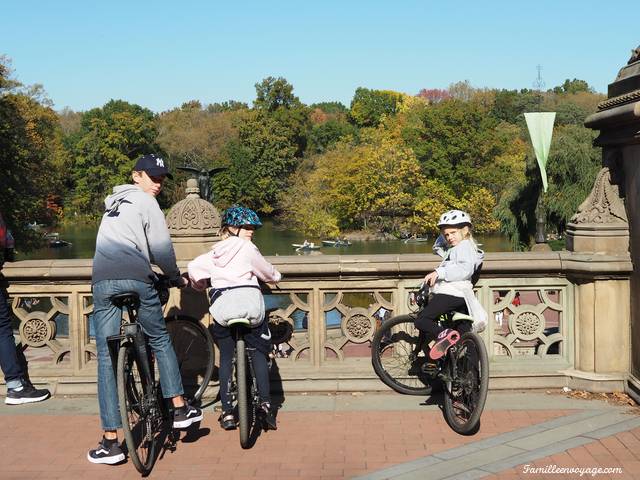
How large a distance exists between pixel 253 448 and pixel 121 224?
168cm

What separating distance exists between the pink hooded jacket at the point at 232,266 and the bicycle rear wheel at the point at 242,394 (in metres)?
0.43

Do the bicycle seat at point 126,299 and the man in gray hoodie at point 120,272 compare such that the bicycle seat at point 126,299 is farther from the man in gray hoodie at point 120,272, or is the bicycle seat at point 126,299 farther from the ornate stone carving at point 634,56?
the ornate stone carving at point 634,56

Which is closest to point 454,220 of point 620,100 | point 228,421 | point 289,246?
point 620,100

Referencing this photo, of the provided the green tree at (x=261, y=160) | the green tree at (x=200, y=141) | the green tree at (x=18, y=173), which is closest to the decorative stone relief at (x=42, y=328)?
the green tree at (x=18, y=173)

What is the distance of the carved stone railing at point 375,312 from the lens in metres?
6.15

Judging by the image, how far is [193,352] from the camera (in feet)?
20.8

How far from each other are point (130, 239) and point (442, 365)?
8.00 feet

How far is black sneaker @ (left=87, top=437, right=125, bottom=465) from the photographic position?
15.9 feet

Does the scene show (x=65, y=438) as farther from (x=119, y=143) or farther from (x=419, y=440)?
(x=119, y=143)

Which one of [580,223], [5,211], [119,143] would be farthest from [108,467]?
[119,143]

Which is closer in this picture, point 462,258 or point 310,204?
point 462,258

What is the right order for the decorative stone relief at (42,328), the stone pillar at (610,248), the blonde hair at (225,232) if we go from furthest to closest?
the decorative stone relief at (42,328) → the stone pillar at (610,248) → the blonde hair at (225,232)

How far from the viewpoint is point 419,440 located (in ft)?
17.0

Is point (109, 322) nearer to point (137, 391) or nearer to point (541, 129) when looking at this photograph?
point (137, 391)
